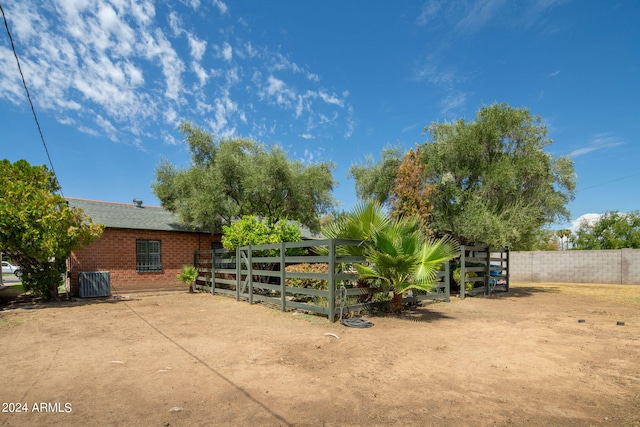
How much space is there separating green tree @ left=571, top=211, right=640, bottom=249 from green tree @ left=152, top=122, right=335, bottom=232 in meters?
30.4

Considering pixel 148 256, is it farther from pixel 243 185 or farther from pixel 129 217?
pixel 243 185

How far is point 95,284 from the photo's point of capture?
41.2 feet

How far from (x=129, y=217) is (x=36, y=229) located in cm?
573

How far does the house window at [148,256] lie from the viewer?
574 inches

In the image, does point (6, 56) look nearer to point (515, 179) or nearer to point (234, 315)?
point (234, 315)

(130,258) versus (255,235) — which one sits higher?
(255,235)

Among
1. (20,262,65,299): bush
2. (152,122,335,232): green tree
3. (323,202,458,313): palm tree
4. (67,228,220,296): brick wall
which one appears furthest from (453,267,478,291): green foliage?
(20,262,65,299): bush

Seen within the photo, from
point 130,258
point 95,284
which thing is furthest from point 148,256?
point 95,284

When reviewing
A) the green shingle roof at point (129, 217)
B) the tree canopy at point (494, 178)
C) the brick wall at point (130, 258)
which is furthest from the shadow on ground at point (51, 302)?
the tree canopy at point (494, 178)

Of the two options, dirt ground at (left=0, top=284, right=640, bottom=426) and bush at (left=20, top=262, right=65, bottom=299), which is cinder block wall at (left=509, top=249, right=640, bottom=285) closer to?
dirt ground at (left=0, top=284, right=640, bottom=426)

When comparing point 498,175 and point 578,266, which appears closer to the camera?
point 498,175

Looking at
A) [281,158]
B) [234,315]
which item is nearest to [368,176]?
[281,158]

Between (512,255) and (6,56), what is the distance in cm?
2580

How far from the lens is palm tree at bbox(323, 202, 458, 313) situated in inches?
304
